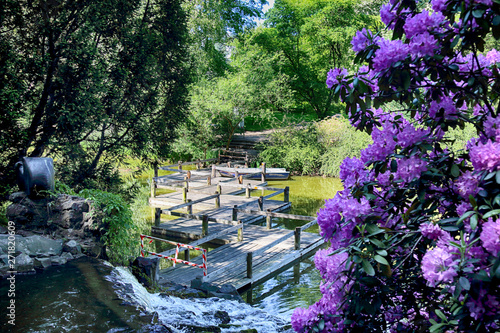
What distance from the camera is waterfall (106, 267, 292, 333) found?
18.0 feet

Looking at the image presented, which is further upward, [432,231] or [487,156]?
[487,156]

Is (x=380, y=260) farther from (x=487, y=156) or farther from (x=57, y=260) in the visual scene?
(x=57, y=260)

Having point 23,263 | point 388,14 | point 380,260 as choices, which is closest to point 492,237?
point 380,260

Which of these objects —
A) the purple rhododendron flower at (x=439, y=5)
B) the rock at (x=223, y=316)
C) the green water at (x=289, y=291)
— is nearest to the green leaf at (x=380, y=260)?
the purple rhododendron flower at (x=439, y=5)

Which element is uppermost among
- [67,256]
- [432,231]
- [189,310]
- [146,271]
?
[432,231]

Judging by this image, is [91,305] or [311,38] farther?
[311,38]

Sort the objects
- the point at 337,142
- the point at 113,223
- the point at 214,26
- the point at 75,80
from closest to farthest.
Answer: the point at 113,223, the point at 75,80, the point at 337,142, the point at 214,26

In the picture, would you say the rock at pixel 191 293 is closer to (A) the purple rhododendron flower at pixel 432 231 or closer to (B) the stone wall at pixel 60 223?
(B) the stone wall at pixel 60 223

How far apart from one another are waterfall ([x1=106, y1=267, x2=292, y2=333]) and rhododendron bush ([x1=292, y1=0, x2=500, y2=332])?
361 cm

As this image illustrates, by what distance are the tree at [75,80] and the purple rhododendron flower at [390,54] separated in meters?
7.26

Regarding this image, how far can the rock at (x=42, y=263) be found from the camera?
5.80 meters

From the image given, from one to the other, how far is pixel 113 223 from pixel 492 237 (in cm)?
603

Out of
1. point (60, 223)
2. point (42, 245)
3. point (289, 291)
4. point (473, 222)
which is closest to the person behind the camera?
point (473, 222)

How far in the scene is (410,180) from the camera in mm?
2191
